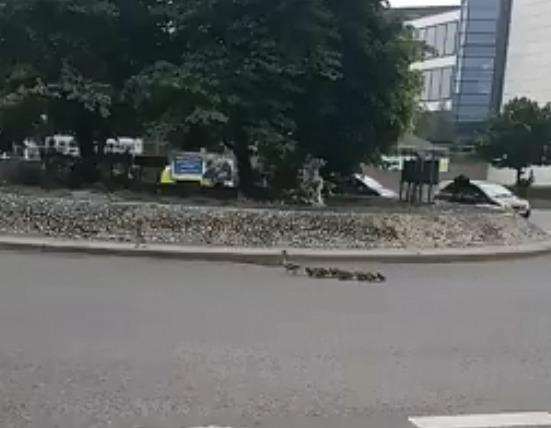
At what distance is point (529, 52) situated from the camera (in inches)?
3093

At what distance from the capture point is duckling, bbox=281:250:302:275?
42.1 feet

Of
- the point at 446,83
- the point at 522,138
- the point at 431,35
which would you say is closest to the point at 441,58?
the point at 446,83

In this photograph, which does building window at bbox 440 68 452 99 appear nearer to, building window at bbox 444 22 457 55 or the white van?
building window at bbox 444 22 457 55

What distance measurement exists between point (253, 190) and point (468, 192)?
1436 centimetres

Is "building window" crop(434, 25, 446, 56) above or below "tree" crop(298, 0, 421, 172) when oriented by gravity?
above

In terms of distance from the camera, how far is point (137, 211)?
1502 centimetres

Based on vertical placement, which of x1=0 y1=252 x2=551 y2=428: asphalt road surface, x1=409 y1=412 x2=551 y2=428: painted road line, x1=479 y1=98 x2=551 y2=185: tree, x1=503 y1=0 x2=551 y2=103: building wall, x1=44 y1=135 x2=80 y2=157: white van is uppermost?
x1=503 y1=0 x2=551 y2=103: building wall

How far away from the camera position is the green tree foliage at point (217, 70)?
16.3 meters

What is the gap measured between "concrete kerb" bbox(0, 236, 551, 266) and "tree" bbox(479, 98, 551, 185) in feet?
111

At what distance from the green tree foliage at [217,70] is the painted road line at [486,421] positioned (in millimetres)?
10681

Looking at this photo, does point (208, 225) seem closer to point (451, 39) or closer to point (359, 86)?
point (359, 86)

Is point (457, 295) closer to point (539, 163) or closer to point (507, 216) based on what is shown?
point (507, 216)

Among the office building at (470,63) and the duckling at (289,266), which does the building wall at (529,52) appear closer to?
the office building at (470,63)

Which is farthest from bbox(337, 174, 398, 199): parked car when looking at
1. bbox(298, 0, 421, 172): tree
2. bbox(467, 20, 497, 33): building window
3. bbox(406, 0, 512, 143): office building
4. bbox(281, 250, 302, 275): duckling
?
bbox(467, 20, 497, 33): building window
